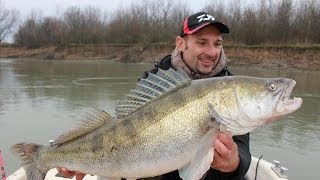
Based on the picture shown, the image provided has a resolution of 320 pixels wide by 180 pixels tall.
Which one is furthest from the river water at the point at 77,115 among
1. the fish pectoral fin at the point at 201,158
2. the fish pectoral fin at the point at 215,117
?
the fish pectoral fin at the point at 215,117

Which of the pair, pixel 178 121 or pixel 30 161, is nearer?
pixel 178 121

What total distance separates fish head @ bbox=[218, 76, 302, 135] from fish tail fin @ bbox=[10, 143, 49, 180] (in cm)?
138

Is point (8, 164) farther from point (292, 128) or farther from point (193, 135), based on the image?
point (292, 128)

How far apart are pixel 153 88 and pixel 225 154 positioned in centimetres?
62

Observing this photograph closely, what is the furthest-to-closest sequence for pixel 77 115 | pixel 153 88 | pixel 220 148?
1. pixel 77 115
2. pixel 153 88
3. pixel 220 148

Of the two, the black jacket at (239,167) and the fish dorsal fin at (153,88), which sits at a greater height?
the fish dorsal fin at (153,88)

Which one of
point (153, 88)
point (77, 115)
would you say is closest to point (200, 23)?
point (153, 88)

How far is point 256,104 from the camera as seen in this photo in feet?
7.65

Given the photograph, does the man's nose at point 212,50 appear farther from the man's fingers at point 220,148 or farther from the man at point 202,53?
the man's fingers at point 220,148

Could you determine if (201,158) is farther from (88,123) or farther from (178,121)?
(88,123)

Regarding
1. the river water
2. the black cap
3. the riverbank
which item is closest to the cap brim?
the black cap

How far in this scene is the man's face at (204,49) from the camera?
11.1 feet

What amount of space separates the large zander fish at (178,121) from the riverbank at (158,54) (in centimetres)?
A: 2248

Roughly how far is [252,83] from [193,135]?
0.49 m
